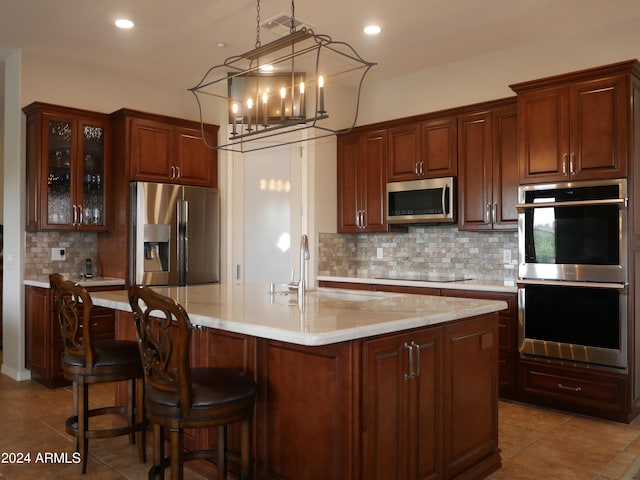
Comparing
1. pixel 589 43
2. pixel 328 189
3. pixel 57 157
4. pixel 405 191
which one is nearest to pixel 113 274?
pixel 57 157

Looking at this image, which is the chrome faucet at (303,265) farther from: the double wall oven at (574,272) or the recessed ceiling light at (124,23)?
the recessed ceiling light at (124,23)

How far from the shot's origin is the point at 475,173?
4641 mm

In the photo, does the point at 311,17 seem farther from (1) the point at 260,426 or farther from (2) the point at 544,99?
(1) the point at 260,426

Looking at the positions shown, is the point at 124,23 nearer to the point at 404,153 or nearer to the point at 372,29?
the point at 372,29

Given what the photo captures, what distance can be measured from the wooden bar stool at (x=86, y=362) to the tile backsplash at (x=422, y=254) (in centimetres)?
290

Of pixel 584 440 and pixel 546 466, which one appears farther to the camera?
pixel 584 440

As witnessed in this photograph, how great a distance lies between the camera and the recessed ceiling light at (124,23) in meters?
4.13

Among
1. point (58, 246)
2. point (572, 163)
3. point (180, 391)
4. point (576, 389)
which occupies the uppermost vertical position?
point (572, 163)

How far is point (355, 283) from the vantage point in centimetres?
517

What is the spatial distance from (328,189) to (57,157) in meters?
2.63

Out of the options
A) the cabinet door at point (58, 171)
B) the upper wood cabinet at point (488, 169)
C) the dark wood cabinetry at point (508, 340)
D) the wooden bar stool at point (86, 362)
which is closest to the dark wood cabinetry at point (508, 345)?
the dark wood cabinetry at point (508, 340)

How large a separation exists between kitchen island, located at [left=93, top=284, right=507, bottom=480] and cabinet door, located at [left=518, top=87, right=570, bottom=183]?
5.17 feet

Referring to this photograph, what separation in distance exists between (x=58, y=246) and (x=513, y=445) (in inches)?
168

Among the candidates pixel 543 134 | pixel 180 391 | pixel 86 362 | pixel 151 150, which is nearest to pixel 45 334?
pixel 151 150
